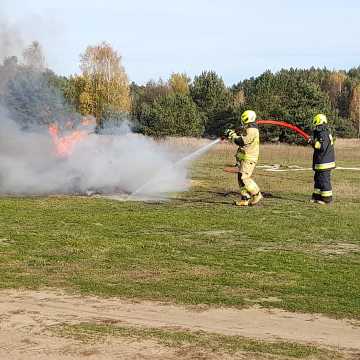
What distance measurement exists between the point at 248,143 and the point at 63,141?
18.6ft

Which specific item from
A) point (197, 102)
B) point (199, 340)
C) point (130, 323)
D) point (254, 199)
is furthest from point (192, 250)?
point (197, 102)

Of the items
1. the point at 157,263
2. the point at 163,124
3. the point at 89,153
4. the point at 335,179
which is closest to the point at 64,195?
the point at 89,153

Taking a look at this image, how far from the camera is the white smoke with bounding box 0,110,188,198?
17188 millimetres

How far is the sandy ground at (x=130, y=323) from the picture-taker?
5.46m

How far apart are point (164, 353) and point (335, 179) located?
18128 mm

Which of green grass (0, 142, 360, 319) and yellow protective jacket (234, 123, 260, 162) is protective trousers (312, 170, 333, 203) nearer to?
green grass (0, 142, 360, 319)

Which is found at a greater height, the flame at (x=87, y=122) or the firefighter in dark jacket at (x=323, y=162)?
the flame at (x=87, y=122)

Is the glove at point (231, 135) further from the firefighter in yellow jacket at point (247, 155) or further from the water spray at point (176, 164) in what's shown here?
the water spray at point (176, 164)

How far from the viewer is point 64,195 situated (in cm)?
1647

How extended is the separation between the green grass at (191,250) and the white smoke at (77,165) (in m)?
1.60

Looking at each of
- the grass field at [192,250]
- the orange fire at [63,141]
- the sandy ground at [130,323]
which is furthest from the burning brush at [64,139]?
the sandy ground at [130,323]

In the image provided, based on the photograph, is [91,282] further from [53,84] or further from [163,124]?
[163,124]

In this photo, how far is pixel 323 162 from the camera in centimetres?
1569

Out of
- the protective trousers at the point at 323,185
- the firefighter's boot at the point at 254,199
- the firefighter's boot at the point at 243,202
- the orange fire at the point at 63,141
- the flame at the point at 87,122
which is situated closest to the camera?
the firefighter's boot at the point at 243,202
